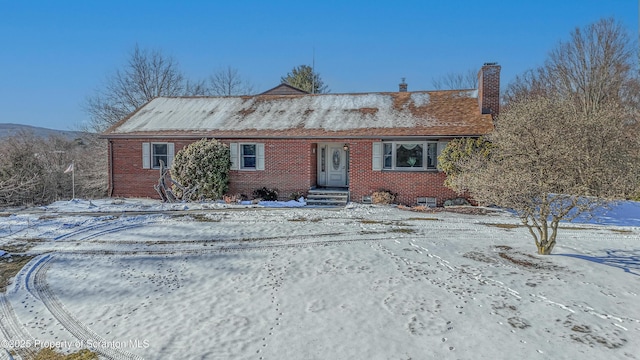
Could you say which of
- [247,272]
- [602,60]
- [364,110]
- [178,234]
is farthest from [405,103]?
[602,60]

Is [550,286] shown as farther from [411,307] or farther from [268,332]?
[268,332]

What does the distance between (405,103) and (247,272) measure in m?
12.2

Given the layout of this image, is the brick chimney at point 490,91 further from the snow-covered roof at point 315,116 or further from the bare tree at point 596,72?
the bare tree at point 596,72

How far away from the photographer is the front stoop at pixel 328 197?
14.4 m

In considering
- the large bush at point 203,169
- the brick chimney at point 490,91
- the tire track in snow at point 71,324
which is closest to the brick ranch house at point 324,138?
the brick chimney at point 490,91

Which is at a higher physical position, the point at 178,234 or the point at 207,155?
the point at 207,155

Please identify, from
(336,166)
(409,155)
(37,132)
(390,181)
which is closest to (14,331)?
(390,181)

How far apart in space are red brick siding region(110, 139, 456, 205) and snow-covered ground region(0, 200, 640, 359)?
14.5 feet

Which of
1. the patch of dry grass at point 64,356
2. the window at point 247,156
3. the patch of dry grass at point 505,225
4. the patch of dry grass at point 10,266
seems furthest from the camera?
the window at point 247,156

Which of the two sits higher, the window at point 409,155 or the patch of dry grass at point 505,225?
the window at point 409,155

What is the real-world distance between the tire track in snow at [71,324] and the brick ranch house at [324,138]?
9.60 m

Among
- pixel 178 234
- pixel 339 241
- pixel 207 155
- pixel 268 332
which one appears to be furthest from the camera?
pixel 207 155

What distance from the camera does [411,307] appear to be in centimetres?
516

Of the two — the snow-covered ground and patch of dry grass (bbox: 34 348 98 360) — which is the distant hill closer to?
the snow-covered ground
